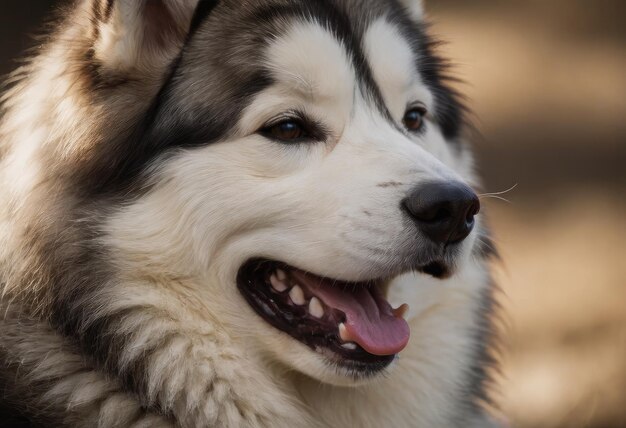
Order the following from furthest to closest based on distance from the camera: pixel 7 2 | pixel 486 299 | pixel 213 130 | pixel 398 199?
pixel 7 2, pixel 486 299, pixel 213 130, pixel 398 199

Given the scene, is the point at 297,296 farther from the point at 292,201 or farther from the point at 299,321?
the point at 292,201

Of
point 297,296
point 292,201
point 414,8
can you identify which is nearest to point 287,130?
point 292,201

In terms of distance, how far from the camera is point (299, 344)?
2688 mm

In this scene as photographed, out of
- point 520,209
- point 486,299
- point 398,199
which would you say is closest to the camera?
point 398,199

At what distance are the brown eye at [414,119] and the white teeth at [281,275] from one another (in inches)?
30.9

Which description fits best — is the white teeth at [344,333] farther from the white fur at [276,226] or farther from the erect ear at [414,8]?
the erect ear at [414,8]

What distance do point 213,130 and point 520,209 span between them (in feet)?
15.5

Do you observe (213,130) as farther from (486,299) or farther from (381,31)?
(486,299)

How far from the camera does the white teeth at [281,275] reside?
2797mm

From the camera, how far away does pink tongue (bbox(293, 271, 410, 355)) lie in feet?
8.83

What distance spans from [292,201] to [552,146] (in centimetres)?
485

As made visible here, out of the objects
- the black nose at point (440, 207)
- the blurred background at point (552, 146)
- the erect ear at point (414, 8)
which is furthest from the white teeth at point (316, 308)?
the blurred background at point (552, 146)

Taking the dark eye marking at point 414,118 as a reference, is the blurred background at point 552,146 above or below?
below

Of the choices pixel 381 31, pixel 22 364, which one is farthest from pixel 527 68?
pixel 22 364
